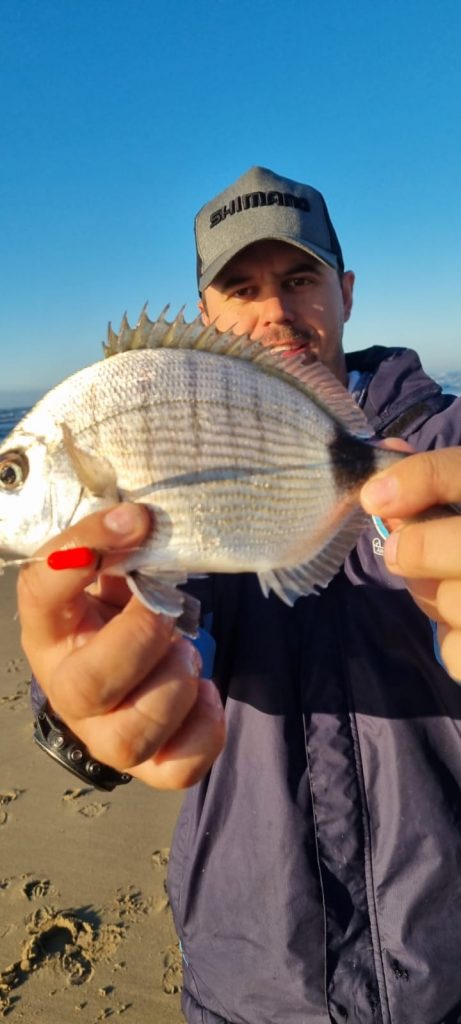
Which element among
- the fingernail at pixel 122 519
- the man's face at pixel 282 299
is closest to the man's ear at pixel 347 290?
the man's face at pixel 282 299

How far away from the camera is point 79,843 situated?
387cm

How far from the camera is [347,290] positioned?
4234mm

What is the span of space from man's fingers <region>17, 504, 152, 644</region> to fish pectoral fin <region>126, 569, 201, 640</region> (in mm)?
105

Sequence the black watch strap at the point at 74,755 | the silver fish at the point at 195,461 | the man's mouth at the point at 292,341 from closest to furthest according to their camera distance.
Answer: the silver fish at the point at 195,461, the black watch strap at the point at 74,755, the man's mouth at the point at 292,341

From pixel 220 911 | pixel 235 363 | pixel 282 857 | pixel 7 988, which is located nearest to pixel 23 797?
pixel 7 988

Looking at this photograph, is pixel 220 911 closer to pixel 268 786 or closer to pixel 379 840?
pixel 268 786

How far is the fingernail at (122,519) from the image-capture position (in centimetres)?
171

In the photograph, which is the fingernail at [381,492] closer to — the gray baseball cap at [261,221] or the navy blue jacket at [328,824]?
the navy blue jacket at [328,824]

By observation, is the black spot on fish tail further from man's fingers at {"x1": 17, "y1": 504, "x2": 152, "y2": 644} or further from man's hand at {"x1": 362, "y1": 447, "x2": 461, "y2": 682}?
man's fingers at {"x1": 17, "y1": 504, "x2": 152, "y2": 644}

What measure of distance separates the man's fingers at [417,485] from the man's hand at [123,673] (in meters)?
0.68

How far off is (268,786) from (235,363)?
1606 millimetres

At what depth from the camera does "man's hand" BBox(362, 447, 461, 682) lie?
171 centimetres

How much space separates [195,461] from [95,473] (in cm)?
30

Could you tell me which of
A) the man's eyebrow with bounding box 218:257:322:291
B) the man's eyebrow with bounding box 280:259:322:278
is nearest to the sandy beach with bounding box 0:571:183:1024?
the man's eyebrow with bounding box 218:257:322:291
